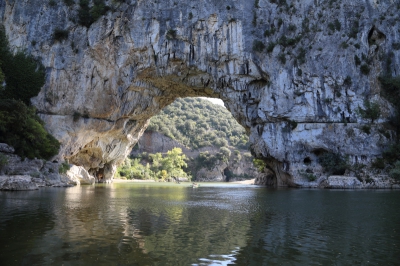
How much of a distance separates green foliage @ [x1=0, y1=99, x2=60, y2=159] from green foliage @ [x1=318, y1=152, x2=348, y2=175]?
2890cm

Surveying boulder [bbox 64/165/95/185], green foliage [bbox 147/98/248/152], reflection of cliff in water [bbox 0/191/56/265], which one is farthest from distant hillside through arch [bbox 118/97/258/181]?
reflection of cliff in water [bbox 0/191/56/265]

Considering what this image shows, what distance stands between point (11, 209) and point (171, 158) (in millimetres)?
70884

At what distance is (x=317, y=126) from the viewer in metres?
39.0

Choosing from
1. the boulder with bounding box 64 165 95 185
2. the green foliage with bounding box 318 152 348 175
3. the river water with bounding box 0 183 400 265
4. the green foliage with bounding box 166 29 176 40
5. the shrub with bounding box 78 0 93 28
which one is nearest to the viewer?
the river water with bounding box 0 183 400 265

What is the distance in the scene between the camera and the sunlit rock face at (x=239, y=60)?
1555 inches

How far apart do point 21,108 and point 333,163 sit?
3128 cm

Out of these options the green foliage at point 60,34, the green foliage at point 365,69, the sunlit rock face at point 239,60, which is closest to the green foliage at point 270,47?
the sunlit rock face at point 239,60

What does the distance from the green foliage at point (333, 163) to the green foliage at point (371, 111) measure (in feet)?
17.1

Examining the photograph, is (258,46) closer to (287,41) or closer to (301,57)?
(287,41)

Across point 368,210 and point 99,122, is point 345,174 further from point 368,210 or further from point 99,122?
point 99,122

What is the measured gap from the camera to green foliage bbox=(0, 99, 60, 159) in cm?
3191

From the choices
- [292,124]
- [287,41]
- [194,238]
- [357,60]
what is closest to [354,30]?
[357,60]

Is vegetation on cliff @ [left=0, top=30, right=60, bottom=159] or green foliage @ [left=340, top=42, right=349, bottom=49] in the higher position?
green foliage @ [left=340, top=42, right=349, bottom=49]

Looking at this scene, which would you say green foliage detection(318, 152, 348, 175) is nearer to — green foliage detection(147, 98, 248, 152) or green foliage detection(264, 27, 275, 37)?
green foliage detection(264, 27, 275, 37)
